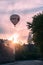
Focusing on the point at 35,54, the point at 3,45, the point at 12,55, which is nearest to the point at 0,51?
the point at 3,45

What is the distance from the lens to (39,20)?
32062 millimetres

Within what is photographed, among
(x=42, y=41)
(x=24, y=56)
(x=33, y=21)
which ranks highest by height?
(x=33, y=21)

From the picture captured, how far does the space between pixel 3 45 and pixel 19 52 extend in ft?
40.2

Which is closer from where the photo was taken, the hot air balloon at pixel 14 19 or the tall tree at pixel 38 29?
the tall tree at pixel 38 29

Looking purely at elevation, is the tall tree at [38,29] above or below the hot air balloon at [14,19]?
below

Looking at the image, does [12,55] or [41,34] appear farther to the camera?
[12,55]

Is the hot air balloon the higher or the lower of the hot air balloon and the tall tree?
the higher

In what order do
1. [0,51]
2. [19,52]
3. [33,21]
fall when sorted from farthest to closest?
[19,52], [0,51], [33,21]

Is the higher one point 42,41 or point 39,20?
point 39,20

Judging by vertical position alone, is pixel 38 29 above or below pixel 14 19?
below

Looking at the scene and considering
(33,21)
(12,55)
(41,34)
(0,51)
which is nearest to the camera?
(41,34)

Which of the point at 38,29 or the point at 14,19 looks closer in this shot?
the point at 38,29

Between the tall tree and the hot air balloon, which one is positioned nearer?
the tall tree

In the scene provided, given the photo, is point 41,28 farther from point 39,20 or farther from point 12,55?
point 12,55
